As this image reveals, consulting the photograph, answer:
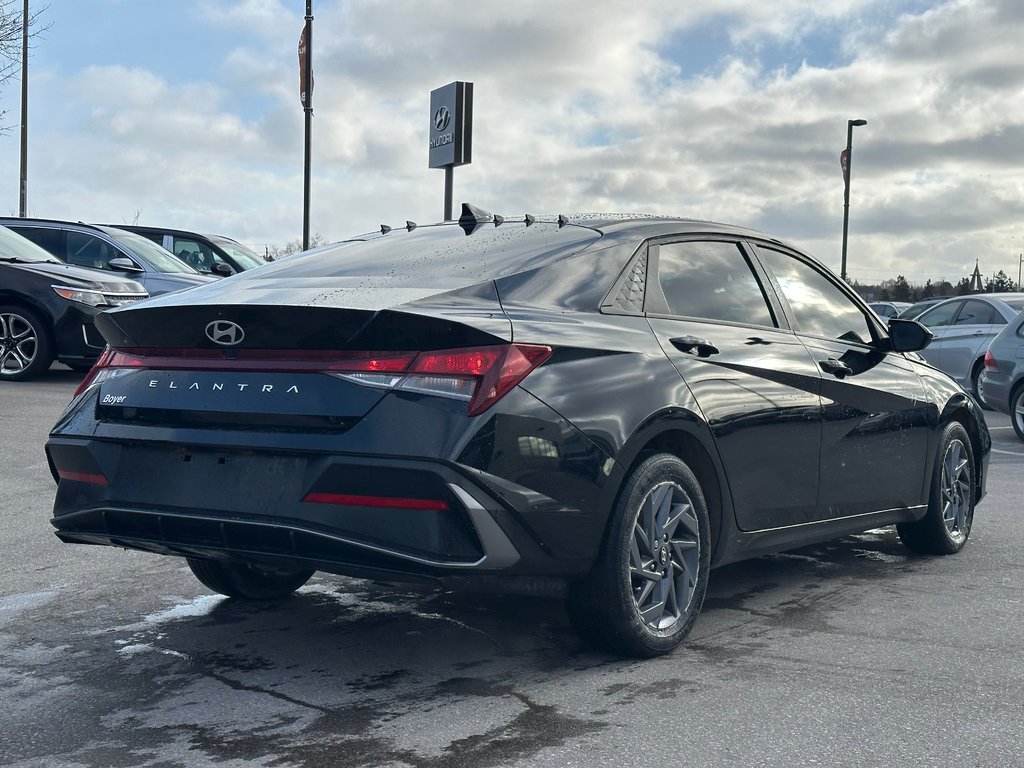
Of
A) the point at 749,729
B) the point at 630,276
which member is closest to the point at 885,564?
the point at 630,276

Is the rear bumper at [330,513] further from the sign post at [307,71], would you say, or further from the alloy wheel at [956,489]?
the sign post at [307,71]

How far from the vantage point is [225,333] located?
165 inches

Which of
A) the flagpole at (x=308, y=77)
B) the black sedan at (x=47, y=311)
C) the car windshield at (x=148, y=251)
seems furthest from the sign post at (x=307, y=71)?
the black sedan at (x=47, y=311)

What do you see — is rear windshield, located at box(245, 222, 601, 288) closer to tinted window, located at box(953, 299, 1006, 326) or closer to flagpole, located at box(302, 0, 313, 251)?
tinted window, located at box(953, 299, 1006, 326)

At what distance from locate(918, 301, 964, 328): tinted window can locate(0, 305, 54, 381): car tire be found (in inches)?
440

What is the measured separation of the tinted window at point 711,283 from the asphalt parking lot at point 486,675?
1200 mm

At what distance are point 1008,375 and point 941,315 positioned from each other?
5.02 meters

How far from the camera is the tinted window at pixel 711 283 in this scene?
16.5 feet

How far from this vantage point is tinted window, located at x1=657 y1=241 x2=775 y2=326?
502 centimetres

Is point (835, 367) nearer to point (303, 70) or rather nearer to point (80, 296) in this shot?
point (80, 296)

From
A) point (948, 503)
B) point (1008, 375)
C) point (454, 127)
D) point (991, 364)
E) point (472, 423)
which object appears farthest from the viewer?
point (454, 127)

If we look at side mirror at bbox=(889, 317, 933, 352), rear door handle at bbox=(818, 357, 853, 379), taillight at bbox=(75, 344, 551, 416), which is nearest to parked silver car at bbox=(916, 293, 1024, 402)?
side mirror at bbox=(889, 317, 933, 352)

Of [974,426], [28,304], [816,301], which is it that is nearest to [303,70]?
[28,304]

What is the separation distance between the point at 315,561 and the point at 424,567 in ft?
1.17
